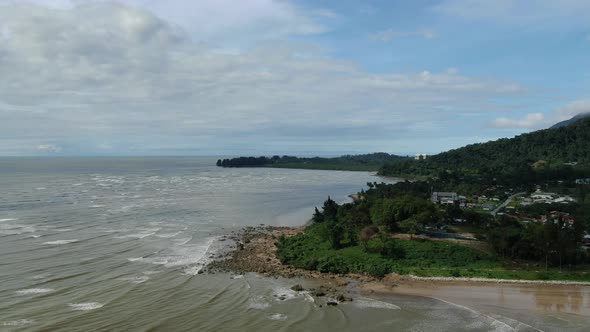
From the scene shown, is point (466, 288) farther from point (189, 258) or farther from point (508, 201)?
point (508, 201)

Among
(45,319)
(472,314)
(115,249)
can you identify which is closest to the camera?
(45,319)

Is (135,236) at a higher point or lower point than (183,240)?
higher

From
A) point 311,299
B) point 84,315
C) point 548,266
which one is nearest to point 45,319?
point 84,315

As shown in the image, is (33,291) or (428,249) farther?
(428,249)

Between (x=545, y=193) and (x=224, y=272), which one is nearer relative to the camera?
(x=224, y=272)

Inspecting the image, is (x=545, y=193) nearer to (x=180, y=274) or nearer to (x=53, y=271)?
(x=180, y=274)

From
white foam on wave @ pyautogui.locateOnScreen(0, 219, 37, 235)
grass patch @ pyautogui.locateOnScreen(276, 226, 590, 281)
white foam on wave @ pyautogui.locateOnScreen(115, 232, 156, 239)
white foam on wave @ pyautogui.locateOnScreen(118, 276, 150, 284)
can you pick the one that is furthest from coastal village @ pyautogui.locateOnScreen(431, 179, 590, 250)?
white foam on wave @ pyautogui.locateOnScreen(0, 219, 37, 235)

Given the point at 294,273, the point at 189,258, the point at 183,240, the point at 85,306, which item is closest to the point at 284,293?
the point at 294,273

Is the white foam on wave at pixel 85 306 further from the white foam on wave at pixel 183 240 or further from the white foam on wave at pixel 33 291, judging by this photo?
the white foam on wave at pixel 183 240
